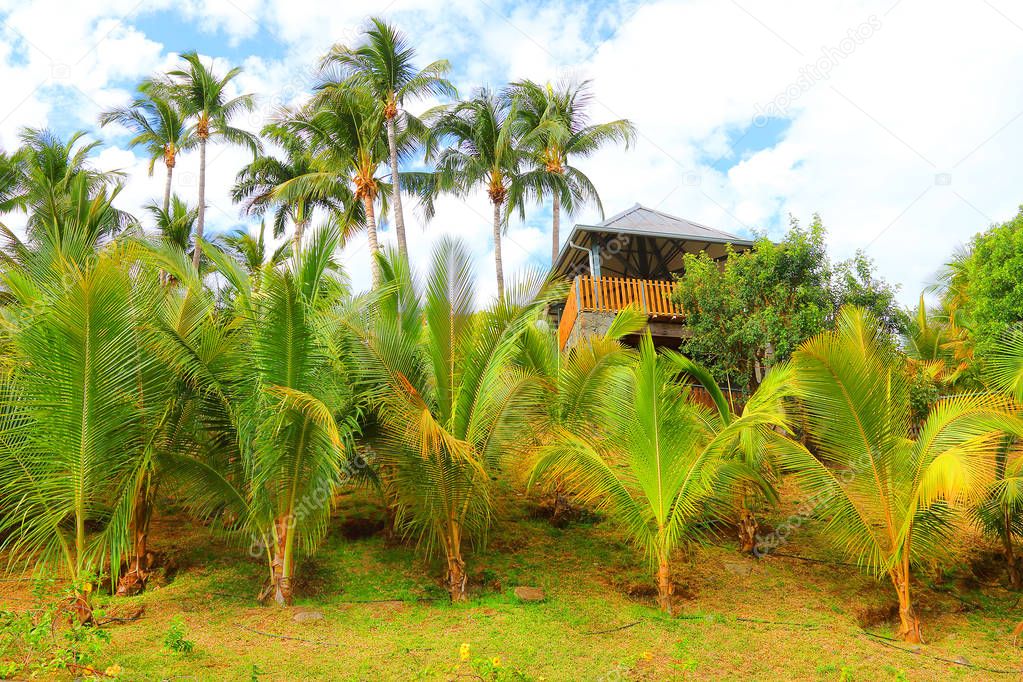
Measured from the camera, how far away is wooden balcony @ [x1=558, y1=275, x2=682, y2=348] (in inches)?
608

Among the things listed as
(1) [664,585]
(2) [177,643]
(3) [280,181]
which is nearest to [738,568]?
(1) [664,585]

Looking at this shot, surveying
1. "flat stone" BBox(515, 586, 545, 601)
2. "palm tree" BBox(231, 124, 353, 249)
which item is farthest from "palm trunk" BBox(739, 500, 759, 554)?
"palm tree" BBox(231, 124, 353, 249)

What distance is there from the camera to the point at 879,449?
23.9ft

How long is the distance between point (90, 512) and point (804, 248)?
37.5 ft

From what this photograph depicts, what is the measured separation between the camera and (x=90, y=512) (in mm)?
6402

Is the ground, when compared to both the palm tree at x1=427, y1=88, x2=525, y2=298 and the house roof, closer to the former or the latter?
the house roof

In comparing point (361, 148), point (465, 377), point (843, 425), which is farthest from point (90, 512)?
point (361, 148)

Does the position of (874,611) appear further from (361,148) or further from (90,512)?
(361,148)

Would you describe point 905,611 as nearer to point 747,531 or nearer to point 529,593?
point 747,531

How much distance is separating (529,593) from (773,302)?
7565 millimetres

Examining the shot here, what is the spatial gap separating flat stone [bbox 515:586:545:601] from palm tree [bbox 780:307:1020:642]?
3.00 m

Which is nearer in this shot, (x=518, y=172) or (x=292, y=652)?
(x=292, y=652)

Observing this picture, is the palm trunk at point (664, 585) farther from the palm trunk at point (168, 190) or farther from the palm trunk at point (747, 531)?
the palm trunk at point (168, 190)

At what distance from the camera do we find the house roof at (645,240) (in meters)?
16.6
